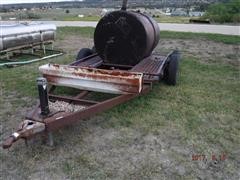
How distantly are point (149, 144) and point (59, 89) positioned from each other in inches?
82.7

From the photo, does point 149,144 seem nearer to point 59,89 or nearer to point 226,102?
point 226,102

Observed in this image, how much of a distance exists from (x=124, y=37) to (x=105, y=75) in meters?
1.22

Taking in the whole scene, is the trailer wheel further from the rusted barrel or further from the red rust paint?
the red rust paint

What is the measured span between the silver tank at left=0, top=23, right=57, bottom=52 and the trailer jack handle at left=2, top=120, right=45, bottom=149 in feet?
14.0

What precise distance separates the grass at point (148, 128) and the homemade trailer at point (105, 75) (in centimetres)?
27

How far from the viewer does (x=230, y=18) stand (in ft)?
64.4

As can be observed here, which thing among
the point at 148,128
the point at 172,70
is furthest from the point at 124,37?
the point at 148,128

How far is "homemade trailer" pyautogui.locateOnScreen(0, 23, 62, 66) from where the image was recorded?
6621mm

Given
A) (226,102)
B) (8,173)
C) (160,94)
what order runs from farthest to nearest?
(160,94) < (226,102) < (8,173)

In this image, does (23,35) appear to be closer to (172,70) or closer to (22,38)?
(22,38)

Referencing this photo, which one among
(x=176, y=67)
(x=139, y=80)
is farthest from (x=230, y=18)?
(x=139, y=80)

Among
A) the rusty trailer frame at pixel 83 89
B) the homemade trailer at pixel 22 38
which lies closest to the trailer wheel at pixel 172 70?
the rusty trailer frame at pixel 83 89

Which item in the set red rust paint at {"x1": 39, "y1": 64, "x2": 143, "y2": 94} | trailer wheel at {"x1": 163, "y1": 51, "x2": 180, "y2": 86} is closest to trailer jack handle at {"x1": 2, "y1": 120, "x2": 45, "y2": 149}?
red rust paint at {"x1": 39, "y1": 64, "x2": 143, "y2": 94}

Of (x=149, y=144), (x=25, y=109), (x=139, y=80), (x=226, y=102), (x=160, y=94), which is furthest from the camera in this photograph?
(x=160, y=94)
